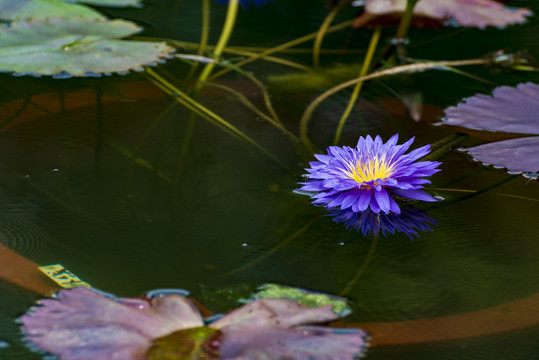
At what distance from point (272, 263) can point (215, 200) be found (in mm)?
248

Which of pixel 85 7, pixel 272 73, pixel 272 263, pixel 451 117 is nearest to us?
pixel 272 263

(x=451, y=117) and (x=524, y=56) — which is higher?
(x=524, y=56)

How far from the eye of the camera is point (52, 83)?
6.09 ft

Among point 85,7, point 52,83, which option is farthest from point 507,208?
point 85,7

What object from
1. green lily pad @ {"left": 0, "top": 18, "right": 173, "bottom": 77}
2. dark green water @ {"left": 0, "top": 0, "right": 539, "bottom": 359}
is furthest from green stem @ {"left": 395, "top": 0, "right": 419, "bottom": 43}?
green lily pad @ {"left": 0, "top": 18, "right": 173, "bottom": 77}

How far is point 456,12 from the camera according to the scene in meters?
2.38

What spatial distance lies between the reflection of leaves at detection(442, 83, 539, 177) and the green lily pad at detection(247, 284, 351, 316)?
0.56 meters

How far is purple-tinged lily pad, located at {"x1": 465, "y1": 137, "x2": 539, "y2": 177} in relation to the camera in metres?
1.35

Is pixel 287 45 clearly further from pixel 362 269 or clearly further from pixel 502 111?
pixel 362 269

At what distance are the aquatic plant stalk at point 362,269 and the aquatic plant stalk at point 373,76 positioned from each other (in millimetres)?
423

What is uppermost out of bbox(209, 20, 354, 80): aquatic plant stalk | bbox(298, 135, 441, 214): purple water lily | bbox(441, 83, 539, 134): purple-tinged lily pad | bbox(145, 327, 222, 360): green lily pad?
bbox(209, 20, 354, 80): aquatic plant stalk

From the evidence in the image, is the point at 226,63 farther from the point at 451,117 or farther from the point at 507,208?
the point at 507,208

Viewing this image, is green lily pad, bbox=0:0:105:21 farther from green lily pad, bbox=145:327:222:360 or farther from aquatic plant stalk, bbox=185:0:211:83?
green lily pad, bbox=145:327:222:360

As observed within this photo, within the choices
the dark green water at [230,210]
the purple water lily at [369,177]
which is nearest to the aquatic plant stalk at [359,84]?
the dark green water at [230,210]
